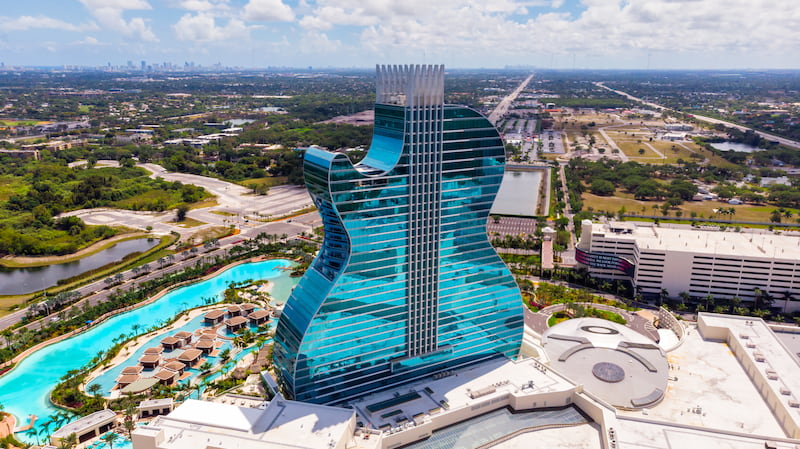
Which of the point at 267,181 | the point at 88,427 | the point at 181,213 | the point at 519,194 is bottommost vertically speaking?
the point at 88,427

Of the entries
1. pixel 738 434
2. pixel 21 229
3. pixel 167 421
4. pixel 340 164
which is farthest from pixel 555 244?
pixel 21 229

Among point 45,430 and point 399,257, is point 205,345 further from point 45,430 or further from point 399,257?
point 399,257

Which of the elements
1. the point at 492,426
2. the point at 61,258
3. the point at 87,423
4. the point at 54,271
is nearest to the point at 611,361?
the point at 492,426

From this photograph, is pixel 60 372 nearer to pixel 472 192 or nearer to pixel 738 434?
pixel 472 192

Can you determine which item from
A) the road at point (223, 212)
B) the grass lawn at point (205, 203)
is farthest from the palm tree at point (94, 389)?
the grass lawn at point (205, 203)

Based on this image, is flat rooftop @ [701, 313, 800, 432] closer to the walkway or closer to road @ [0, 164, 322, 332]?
the walkway

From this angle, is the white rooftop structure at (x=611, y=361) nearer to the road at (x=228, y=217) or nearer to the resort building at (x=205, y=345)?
the resort building at (x=205, y=345)

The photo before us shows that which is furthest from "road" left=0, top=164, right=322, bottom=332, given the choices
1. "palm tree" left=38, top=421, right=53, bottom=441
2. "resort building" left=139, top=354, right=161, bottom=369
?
"palm tree" left=38, top=421, right=53, bottom=441

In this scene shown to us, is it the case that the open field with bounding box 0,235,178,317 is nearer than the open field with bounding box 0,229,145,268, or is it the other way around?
the open field with bounding box 0,235,178,317
